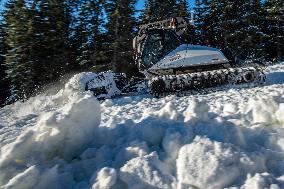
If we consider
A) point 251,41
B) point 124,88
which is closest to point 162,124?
point 124,88

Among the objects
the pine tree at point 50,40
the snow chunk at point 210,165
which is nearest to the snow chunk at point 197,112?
the snow chunk at point 210,165

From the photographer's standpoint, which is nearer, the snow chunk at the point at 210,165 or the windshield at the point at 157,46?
the snow chunk at the point at 210,165

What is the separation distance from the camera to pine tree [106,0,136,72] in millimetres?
34938

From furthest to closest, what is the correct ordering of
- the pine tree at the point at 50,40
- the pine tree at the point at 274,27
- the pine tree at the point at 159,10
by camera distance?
the pine tree at the point at 159,10 → the pine tree at the point at 274,27 → the pine tree at the point at 50,40

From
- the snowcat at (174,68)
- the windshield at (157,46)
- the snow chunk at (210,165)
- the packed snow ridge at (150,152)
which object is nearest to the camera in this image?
the snow chunk at (210,165)

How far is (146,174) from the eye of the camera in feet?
13.6

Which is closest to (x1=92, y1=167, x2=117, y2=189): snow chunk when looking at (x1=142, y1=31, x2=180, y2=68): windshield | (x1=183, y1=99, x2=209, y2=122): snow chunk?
(x1=183, y1=99, x2=209, y2=122): snow chunk

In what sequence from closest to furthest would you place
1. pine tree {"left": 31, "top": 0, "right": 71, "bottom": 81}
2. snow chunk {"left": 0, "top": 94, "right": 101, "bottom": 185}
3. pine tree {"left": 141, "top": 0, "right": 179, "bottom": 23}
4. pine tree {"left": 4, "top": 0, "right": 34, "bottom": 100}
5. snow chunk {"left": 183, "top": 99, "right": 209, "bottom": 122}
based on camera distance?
snow chunk {"left": 0, "top": 94, "right": 101, "bottom": 185} → snow chunk {"left": 183, "top": 99, "right": 209, "bottom": 122} → pine tree {"left": 4, "top": 0, "right": 34, "bottom": 100} → pine tree {"left": 31, "top": 0, "right": 71, "bottom": 81} → pine tree {"left": 141, "top": 0, "right": 179, "bottom": 23}

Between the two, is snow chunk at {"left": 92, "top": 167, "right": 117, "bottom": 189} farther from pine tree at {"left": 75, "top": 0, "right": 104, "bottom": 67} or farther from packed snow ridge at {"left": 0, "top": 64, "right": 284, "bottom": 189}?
pine tree at {"left": 75, "top": 0, "right": 104, "bottom": 67}

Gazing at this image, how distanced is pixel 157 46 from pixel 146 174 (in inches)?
397

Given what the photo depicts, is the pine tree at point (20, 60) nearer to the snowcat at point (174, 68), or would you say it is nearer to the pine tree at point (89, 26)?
the pine tree at point (89, 26)

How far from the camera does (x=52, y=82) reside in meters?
34.6

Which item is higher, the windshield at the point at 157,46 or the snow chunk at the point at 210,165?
the windshield at the point at 157,46

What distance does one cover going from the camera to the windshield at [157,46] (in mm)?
13694
